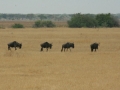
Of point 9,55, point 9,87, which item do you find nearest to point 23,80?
point 9,87

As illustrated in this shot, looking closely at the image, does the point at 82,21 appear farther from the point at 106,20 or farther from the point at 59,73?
Answer: the point at 59,73

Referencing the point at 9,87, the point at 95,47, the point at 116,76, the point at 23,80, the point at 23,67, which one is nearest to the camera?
the point at 9,87

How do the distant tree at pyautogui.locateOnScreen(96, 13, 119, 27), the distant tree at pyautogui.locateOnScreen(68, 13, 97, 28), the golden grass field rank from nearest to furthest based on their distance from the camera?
the golden grass field, the distant tree at pyautogui.locateOnScreen(68, 13, 97, 28), the distant tree at pyautogui.locateOnScreen(96, 13, 119, 27)

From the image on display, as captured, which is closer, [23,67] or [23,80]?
[23,80]

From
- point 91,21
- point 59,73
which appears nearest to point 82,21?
point 91,21

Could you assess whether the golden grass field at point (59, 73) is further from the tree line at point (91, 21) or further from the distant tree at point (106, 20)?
the distant tree at point (106, 20)

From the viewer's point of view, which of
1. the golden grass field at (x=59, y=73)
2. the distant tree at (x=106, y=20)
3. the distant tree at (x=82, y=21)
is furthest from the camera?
the distant tree at (x=106, y=20)

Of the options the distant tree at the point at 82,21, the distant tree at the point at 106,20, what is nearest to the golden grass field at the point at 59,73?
the distant tree at the point at 82,21

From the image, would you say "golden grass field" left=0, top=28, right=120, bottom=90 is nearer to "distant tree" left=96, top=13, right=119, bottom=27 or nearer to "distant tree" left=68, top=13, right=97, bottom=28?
"distant tree" left=68, top=13, right=97, bottom=28

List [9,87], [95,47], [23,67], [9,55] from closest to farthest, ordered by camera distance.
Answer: [9,87] < [23,67] < [9,55] < [95,47]

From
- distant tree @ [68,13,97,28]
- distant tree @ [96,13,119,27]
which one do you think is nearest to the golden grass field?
distant tree @ [68,13,97,28]

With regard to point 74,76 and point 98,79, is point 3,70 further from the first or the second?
point 98,79

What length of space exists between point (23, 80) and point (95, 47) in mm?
16023

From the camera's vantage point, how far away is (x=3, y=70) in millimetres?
20484
